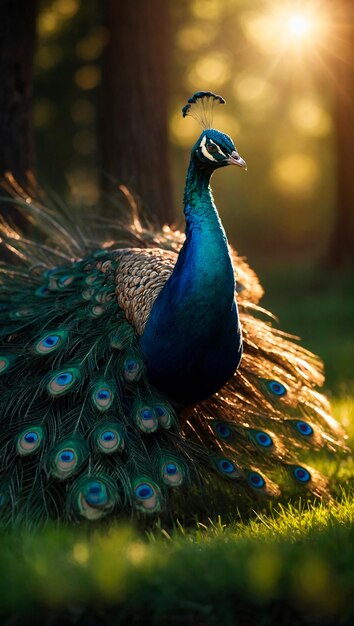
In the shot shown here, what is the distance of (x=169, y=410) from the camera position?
4.45m

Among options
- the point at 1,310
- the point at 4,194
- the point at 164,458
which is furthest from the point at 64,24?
the point at 164,458

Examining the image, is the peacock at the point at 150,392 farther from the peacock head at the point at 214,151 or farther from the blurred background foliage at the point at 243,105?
the blurred background foliage at the point at 243,105

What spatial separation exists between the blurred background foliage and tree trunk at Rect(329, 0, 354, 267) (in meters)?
0.38

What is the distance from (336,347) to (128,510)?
6.00m

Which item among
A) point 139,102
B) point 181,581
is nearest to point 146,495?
point 181,581

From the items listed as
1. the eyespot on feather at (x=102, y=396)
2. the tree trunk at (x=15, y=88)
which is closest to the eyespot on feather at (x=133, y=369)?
the eyespot on feather at (x=102, y=396)

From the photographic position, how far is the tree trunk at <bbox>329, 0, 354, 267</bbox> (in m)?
13.4

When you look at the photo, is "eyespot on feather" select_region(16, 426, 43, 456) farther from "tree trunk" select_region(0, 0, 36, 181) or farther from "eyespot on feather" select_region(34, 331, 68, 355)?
"tree trunk" select_region(0, 0, 36, 181)

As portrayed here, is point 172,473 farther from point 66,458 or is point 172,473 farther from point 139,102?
point 139,102

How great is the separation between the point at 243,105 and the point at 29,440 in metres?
23.5

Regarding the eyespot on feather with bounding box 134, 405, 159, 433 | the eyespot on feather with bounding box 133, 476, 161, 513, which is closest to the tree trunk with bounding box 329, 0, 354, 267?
the eyespot on feather with bounding box 134, 405, 159, 433

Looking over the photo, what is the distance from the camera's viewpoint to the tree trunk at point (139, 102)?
8477 millimetres

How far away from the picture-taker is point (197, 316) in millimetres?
4246

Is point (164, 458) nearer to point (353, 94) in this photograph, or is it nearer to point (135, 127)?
point (135, 127)
